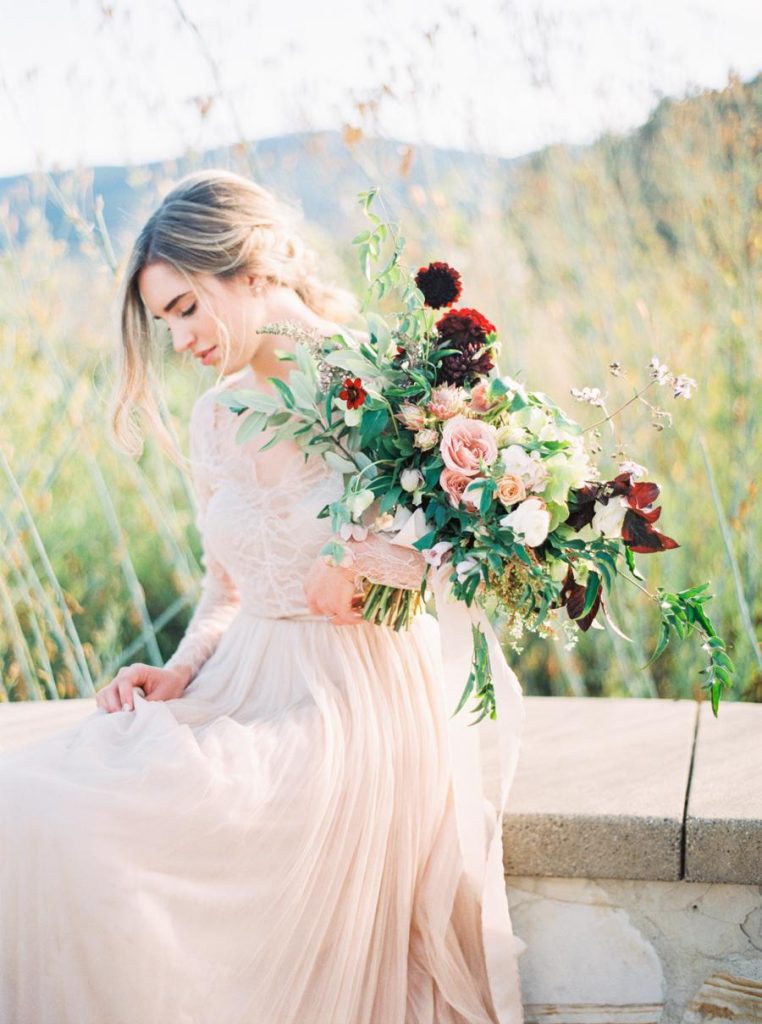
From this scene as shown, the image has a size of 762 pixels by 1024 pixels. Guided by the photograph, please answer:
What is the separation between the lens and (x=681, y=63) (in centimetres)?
291

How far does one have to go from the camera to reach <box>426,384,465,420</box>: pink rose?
166 centimetres

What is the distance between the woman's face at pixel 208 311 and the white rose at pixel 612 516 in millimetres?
804

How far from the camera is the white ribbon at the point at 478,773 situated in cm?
178

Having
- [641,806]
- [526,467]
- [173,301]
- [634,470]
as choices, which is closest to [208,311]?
[173,301]

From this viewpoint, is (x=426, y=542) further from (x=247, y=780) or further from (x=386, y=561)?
(x=247, y=780)

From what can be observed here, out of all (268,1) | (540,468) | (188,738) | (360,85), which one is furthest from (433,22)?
(188,738)

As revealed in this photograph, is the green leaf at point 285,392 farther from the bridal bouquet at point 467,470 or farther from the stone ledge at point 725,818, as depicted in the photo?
the stone ledge at point 725,818

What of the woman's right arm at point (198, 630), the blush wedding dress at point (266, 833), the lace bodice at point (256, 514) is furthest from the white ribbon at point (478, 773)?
the woman's right arm at point (198, 630)

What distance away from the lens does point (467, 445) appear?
1.62m

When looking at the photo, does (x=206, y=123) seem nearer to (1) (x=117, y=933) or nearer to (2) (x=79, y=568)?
(2) (x=79, y=568)

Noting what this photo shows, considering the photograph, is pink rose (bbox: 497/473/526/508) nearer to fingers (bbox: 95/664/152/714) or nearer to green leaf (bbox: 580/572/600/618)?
green leaf (bbox: 580/572/600/618)

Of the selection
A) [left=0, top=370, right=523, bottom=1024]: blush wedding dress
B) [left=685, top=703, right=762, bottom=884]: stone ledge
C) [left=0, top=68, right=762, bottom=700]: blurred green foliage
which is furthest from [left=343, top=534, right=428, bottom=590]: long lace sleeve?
[left=0, top=68, right=762, bottom=700]: blurred green foliage

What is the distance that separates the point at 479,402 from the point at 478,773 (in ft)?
2.09

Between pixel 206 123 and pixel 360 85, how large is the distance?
1.37 feet
